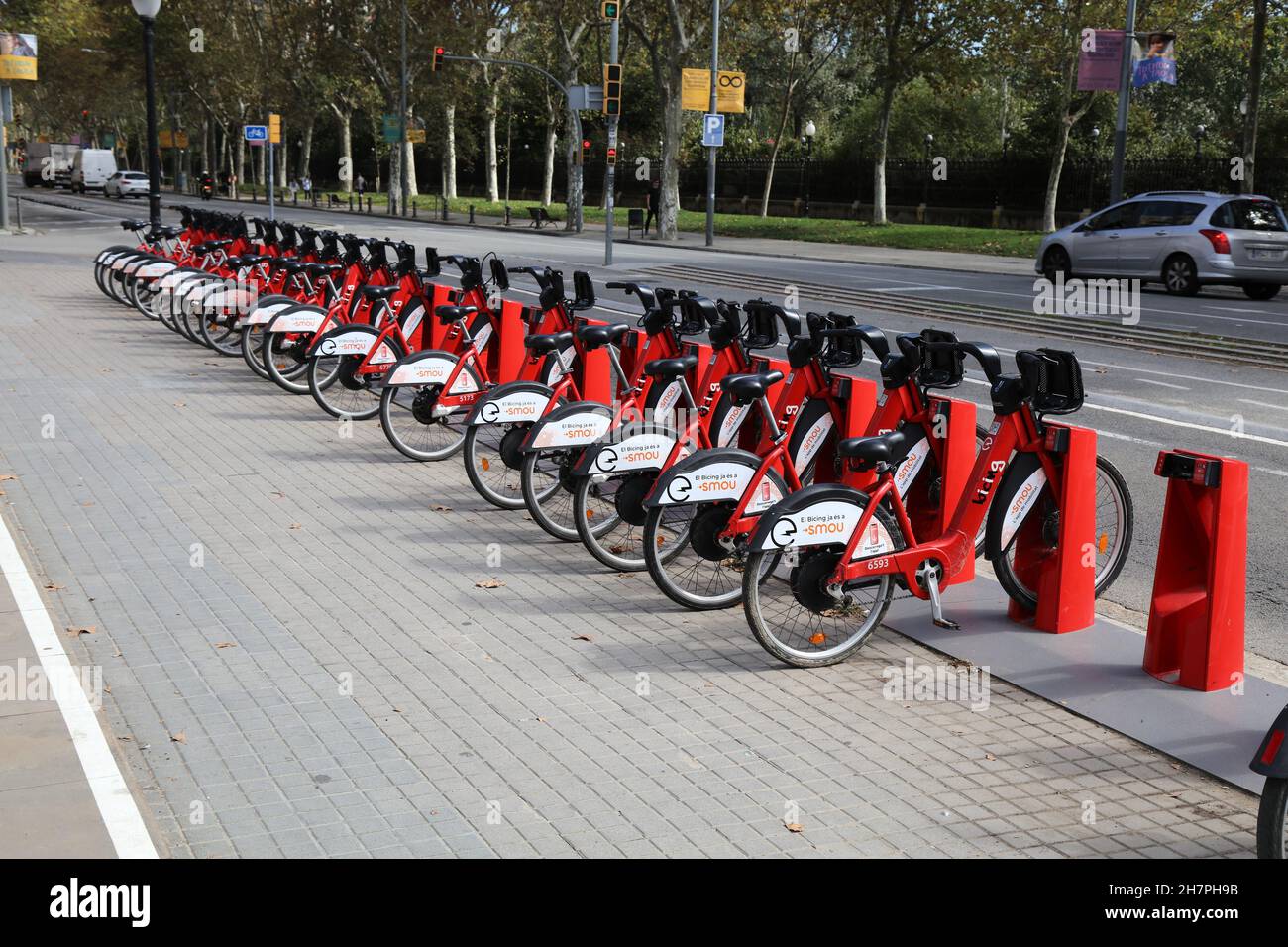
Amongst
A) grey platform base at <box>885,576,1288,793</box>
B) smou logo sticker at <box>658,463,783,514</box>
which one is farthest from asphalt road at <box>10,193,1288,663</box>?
smou logo sticker at <box>658,463,783,514</box>

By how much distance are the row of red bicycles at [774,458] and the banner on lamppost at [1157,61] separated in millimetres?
19634

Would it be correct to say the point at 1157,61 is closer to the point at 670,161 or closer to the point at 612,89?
the point at 612,89

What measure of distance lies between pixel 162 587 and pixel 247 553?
649mm

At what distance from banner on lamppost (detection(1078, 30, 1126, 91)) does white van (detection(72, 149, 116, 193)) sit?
5899 centimetres

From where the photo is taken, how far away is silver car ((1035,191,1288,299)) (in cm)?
2258

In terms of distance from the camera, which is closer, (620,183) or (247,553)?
(247,553)

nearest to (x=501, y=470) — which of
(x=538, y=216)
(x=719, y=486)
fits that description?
(x=719, y=486)

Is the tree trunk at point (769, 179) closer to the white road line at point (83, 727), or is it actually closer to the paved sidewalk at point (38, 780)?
the white road line at point (83, 727)

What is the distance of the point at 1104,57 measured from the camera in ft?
85.7

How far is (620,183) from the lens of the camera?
66.6 meters

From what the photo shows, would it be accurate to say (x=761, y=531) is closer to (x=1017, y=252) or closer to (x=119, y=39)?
(x=1017, y=252)

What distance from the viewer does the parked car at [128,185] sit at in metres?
68.1

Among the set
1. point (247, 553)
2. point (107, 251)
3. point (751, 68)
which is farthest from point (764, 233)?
point (247, 553)

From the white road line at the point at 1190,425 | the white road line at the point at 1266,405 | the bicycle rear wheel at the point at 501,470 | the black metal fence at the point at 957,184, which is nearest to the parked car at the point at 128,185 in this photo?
the black metal fence at the point at 957,184
